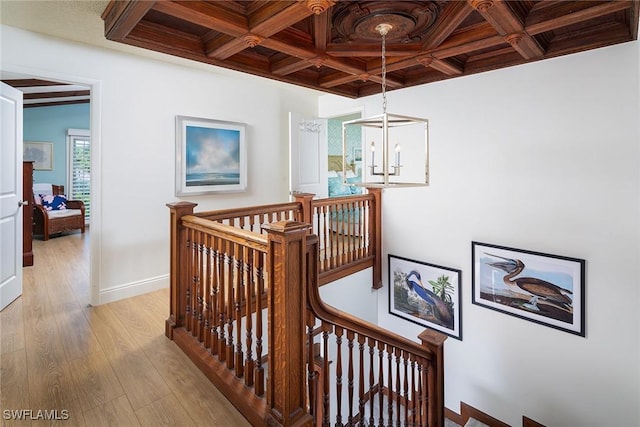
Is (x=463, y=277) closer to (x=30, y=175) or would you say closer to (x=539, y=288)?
(x=539, y=288)

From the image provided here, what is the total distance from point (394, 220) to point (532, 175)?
1672 mm

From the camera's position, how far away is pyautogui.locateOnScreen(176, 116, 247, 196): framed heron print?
12.2ft

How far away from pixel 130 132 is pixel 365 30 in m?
2.46

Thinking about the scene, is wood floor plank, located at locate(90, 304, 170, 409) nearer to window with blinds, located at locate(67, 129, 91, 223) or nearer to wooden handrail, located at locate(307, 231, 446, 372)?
wooden handrail, located at locate(307, 231, 446, 372)

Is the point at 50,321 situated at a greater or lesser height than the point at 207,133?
lesser

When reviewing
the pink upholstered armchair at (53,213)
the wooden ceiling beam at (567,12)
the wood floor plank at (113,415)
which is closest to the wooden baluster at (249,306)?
the wood floor plank at (113,415)

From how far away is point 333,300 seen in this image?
4.08 m

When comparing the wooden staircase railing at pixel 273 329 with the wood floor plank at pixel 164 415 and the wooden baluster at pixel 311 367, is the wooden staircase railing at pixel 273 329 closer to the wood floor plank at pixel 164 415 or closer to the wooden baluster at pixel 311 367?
the wooden baluster at pixel 311 367

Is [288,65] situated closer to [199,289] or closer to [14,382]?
[199,289]

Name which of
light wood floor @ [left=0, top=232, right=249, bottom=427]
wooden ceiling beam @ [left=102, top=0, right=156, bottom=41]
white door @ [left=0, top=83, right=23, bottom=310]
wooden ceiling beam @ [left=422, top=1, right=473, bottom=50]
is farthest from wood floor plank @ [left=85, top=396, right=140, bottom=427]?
wooden ceiling beam @ [left=422, top=1, right=473, bottom=50]

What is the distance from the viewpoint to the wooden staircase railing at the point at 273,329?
160 cm

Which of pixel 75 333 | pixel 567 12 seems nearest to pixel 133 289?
pixel 75 333

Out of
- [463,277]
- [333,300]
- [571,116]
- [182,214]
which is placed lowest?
[333,300]

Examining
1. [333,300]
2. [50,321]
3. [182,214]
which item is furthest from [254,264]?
[333,300]
